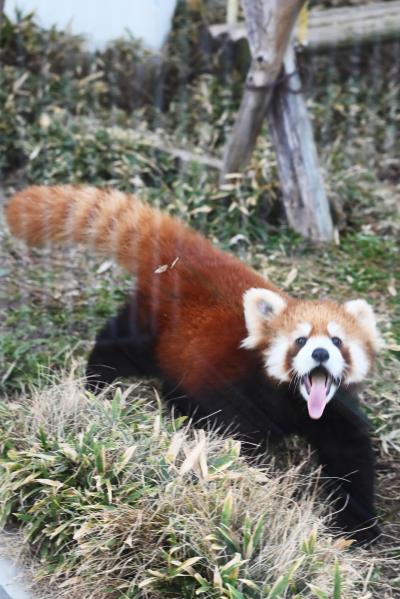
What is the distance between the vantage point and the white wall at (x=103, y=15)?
17.5 feet

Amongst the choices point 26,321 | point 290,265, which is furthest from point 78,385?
point 290,265

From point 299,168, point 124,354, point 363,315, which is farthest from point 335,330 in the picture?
point 299,168

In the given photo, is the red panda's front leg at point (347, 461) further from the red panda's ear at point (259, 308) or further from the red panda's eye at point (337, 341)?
the red panda's ear at point (259, 308)

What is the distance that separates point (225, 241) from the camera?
14.4 feet

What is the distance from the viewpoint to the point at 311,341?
279 cm

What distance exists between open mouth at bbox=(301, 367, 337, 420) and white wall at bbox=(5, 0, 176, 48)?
10.8 ft

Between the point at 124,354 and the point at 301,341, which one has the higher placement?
the point at 301,341

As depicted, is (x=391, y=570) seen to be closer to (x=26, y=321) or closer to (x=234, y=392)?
(x=234, y=392)

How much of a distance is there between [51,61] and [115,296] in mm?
2420

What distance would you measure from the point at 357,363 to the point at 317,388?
224 millimetres

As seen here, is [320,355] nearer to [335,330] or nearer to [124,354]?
[335,330]

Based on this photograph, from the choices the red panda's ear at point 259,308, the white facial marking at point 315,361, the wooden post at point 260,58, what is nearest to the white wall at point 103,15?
the wooden post at point 260,58

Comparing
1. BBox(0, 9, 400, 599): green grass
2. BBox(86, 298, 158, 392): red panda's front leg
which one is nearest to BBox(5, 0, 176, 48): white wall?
BBox(0, 9, 400, 599): green grass

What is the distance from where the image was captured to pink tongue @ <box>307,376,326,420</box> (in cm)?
272
